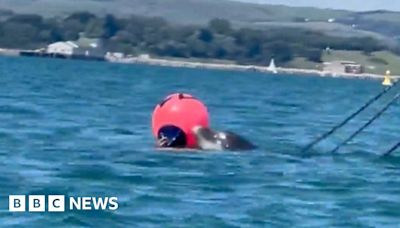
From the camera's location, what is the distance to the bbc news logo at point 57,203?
2608 cm

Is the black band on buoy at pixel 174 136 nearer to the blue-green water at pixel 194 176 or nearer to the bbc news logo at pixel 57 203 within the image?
the blue-green water at pixel 194 176

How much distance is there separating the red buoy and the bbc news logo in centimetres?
940

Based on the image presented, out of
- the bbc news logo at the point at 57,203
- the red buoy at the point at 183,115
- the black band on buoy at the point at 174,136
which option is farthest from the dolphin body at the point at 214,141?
the bbc news logo at the point at 57,203

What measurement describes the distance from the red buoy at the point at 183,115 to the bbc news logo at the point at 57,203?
9396mm

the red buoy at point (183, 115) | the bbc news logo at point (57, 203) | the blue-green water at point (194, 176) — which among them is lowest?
the blue-green water at point (194, 176)

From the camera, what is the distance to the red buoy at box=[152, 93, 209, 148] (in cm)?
3738

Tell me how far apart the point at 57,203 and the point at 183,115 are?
1067 cm

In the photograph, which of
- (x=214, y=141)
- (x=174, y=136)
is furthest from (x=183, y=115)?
(x=214, y=141)

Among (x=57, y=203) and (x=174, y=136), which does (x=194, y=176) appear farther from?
(x=57, y=203)

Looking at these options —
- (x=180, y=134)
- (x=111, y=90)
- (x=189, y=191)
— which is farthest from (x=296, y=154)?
(x=111, y=90)

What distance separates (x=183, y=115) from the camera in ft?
122

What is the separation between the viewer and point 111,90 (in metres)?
87.1

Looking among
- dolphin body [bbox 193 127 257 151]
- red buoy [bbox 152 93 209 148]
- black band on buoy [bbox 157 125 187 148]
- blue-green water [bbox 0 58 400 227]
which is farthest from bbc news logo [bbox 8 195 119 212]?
dolphin body [bbox 193 127 257 151]

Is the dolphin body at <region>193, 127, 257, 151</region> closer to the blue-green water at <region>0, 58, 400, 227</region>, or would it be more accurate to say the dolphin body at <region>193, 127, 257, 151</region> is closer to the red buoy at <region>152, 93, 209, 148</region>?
the red buoy at <region>152, 93, 209, 148</region>
